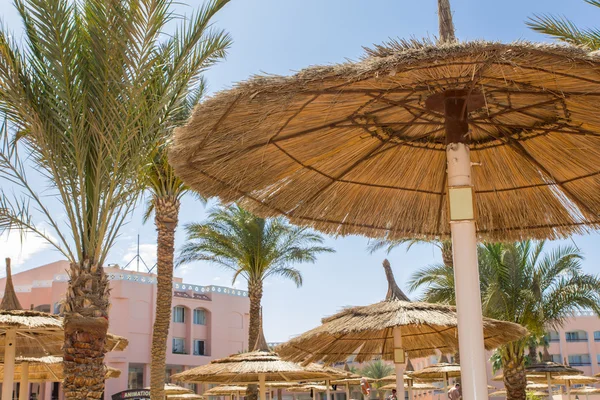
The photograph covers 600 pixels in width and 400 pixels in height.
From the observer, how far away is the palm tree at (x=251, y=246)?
2586 cm

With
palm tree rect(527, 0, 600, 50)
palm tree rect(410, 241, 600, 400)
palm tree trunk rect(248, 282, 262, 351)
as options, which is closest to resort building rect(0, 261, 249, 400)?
palm tree trunk rect(248, 282, 262, 351)

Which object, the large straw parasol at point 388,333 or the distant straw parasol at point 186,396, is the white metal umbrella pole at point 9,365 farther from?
the distant straw parasol at point 186,396

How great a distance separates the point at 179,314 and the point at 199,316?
1713 mm

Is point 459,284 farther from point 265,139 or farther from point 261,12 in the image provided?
point 261,12

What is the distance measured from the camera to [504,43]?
320 centimetres

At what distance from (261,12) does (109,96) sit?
3813 mm

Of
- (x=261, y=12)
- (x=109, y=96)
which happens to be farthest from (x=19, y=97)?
(x=261, y=12)

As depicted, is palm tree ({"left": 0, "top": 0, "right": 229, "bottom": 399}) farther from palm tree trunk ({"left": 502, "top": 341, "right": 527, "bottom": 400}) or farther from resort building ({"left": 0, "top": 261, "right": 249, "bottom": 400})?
resort building ({"left": 0, "top": 261, "right": 249, "bottom": 400})

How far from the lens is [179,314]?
45781 millimetres

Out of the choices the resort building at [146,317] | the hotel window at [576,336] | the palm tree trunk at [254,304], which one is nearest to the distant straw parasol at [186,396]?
the palm tree trunk at [254,304]

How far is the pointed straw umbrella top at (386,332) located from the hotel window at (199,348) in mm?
35313

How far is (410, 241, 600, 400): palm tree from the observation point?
61.1 feet

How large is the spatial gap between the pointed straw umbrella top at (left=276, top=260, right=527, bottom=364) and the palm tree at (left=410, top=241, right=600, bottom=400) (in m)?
6.34

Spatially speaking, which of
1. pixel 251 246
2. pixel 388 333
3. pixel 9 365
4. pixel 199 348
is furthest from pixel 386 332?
pixel 199 348
